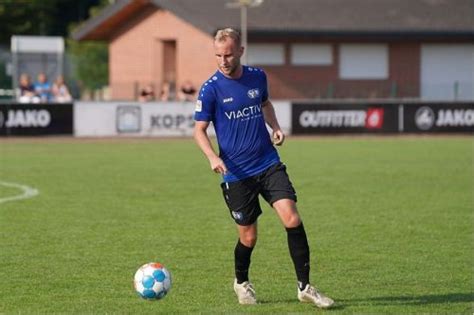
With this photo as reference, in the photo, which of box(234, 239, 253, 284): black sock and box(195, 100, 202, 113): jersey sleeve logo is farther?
box(234, 239, 253, 284): black sock

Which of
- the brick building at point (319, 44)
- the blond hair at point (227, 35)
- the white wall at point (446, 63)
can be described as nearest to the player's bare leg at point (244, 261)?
the blond hair at point (227, 35)

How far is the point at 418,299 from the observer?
8438 mm

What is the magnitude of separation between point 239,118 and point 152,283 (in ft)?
4.57

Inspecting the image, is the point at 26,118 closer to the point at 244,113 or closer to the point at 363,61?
the point at 363,61

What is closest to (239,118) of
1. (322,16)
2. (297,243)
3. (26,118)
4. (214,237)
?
(297,243)

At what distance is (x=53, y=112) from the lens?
28953mm

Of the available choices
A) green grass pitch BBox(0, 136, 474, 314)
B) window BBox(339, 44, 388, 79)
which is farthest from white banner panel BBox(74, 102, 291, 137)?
window BBox(339, 44, 388, 79)

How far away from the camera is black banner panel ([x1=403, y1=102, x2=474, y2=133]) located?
30906mm

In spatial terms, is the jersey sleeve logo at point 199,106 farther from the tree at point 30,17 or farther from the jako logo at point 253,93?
the tree at point 30,17

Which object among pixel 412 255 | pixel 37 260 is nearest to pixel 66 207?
pixel 37 260

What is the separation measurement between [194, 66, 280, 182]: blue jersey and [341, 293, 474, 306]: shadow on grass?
4.15 feet

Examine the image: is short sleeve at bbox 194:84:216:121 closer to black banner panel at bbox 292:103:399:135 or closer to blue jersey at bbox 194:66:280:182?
blue jersey at bbox 194:66:280:182

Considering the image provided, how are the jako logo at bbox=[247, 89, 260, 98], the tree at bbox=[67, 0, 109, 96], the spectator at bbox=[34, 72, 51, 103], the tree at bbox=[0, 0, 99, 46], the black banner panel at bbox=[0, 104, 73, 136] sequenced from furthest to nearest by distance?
the tree at bbox=[0, 0, 99, 46] < the tree at bbox=[67, 0, 109, 96] < the spectator at bbox=[34, 72, 51, 103] < the black banner panel at bbox=[0, 104, 73, 136] < the jako logo at bbox=[247, 89, 260, 98]

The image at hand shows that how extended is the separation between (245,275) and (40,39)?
36.4 metres
